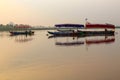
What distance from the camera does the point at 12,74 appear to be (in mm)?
16516

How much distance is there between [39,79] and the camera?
1477cm

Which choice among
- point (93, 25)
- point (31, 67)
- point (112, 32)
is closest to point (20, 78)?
point (31, 67)

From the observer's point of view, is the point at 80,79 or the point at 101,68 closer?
the point at 80,79

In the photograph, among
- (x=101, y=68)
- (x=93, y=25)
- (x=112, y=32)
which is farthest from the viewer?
(x=112, y=32)

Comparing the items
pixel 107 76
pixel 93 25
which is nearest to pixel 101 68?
pixel 107 76

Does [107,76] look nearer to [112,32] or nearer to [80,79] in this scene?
[80,79]

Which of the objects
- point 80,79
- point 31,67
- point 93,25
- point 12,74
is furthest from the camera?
point 93,25

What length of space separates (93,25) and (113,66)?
44208mm

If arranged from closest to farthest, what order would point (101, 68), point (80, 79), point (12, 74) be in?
point (80, 79) < point (12, 74) < point (101, 68)

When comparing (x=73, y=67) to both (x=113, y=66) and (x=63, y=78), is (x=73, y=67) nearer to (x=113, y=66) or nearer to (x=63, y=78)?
(x=113, y=66)

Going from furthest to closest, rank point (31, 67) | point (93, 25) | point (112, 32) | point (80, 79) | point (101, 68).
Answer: point (112, 32), point (93, 25), point (31, 67), point (101, 68), point (80, 79)

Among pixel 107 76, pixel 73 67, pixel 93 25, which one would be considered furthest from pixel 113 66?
pixel 93 25

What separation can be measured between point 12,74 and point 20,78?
1.41 metres

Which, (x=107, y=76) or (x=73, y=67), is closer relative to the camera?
(x=107, y=76)
